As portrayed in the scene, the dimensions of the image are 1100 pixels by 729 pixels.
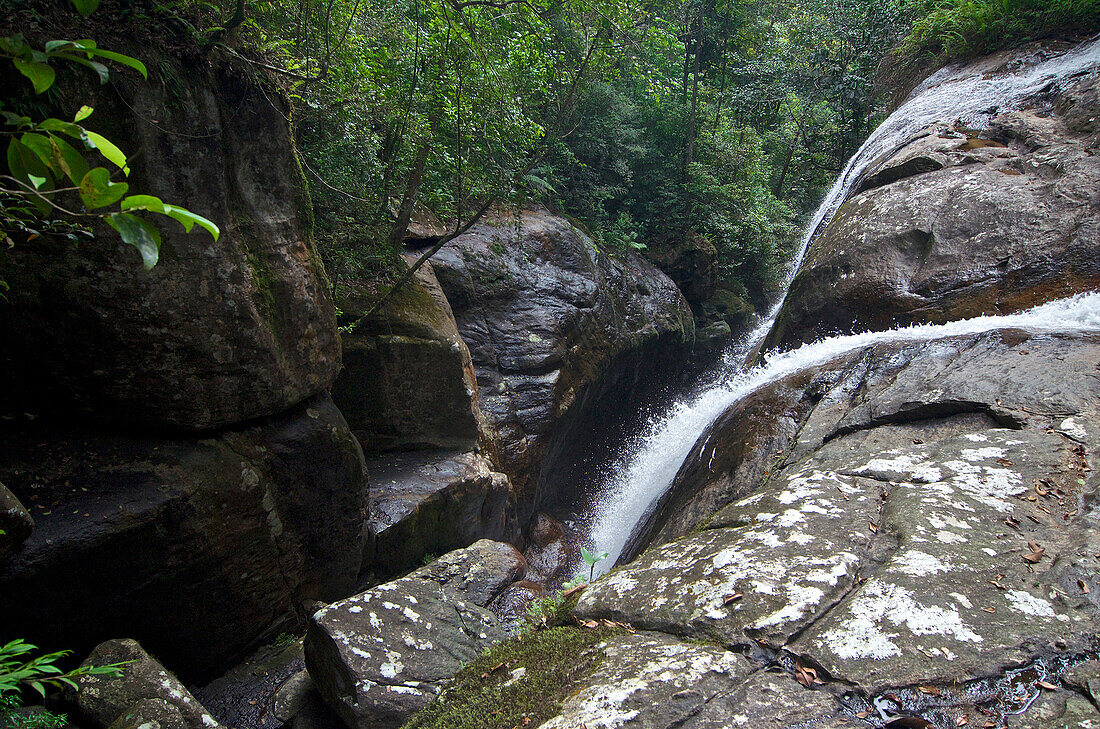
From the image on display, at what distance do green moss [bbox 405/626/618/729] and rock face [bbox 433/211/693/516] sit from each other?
5499 mm

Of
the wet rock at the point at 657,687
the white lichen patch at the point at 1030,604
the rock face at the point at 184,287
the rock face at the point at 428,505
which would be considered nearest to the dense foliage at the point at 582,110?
the rock face at the point at 184,287

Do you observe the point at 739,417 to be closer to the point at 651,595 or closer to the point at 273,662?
the point at 651,595

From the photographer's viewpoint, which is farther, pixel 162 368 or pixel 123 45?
pixel 162 368

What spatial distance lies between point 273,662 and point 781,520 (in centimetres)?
420

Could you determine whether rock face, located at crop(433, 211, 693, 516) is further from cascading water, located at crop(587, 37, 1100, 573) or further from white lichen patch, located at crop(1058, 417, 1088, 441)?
white lichen patch, located at crop(1058, 417, 1088, 441)

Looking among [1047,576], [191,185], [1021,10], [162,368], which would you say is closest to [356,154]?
[191,185]

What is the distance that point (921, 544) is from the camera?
8.28 feet

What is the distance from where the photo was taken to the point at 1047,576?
7.54ft

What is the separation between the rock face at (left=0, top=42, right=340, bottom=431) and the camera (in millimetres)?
3254

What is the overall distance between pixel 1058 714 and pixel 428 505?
5390 millimetres

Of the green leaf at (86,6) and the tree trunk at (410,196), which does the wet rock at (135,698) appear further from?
the tree trunk at (410,196)

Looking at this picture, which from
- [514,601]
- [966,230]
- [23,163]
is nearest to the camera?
[23,163]

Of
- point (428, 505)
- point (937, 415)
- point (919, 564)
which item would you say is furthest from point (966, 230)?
point (428, 505)

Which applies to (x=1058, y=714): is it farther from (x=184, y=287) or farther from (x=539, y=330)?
(x=539, y=330)
